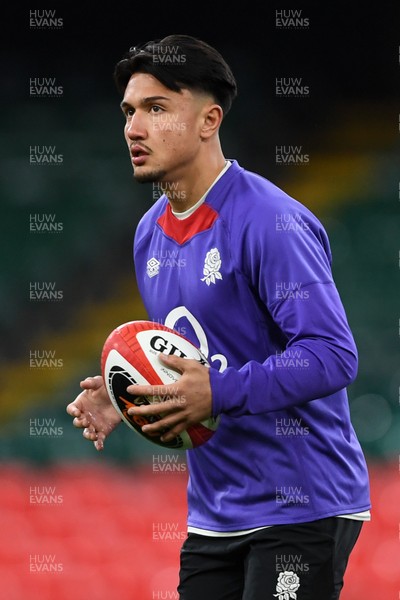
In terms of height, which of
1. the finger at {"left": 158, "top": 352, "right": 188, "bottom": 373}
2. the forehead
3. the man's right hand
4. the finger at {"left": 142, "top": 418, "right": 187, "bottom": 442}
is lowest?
the man's right hand

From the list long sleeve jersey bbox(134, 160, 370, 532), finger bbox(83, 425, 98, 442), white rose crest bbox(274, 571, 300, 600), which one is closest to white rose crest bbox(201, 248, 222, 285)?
long sleeve jersey bbox(134, 160, 370, 532)

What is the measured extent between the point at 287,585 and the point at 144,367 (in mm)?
566

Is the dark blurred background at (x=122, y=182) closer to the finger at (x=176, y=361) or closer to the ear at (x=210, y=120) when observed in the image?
the ear at (x=210, y=120)

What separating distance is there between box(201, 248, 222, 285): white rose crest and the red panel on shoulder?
0.10m

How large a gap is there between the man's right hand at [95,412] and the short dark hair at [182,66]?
0.77 metres

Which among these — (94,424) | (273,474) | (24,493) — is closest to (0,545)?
(24,493)

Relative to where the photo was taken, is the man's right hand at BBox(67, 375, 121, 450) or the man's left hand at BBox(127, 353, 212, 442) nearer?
the man's left hand at BBox(127, 353, 212, 442)

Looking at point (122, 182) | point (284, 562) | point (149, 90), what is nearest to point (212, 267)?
point (149, 90)

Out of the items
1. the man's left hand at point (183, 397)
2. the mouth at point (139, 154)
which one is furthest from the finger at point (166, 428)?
the mouth at point (139, 154)

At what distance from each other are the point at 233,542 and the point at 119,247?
393 cm

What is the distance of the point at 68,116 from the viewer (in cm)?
643

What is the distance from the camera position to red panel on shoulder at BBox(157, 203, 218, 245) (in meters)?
2.65

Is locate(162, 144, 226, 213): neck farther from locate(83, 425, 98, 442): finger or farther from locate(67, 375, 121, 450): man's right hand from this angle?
locate(83, 425, 98, 442): finger

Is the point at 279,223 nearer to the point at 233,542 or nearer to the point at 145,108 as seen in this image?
the point at 145,108
